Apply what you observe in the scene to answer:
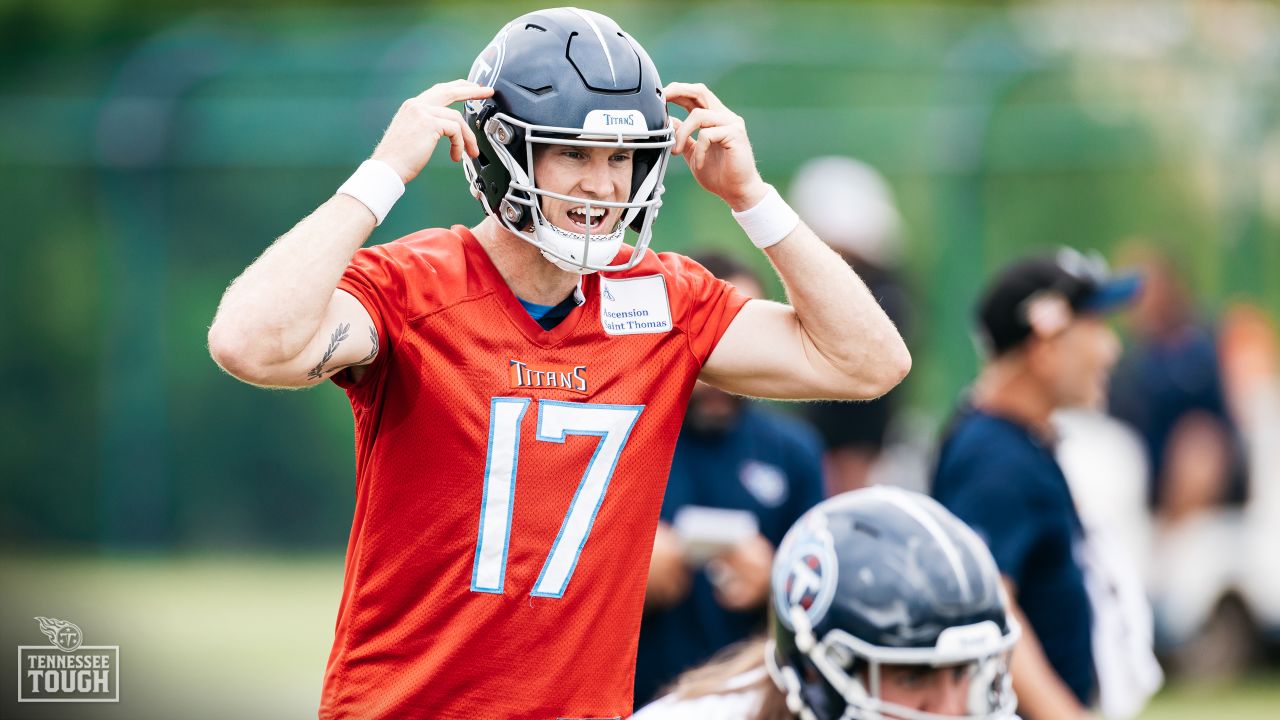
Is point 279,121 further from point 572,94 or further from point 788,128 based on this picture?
point 572,94

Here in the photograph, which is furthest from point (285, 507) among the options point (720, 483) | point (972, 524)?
point (972, 524)

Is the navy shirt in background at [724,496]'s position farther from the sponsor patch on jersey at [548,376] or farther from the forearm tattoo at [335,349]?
the forearm tattoo at [335,349]

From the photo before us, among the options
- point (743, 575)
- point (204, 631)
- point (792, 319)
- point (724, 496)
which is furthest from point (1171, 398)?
point (792, 319)

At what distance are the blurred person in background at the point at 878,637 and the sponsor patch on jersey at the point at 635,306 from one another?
62cm

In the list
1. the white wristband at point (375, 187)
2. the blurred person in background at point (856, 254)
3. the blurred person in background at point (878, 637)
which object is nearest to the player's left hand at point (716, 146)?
the white wristband at point (375, 187)

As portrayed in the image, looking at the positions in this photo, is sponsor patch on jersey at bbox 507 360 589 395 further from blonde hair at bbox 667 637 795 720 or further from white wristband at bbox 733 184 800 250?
blonde hair at bbox 667 637 795 720

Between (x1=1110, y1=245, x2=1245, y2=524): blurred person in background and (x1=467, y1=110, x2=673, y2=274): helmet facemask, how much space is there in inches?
282

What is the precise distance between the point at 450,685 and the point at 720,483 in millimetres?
2654

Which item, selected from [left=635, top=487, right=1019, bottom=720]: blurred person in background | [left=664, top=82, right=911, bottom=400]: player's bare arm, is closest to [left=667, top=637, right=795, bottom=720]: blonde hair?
[left=635, top=487, right=1019, bottom=720]: blurred person in background

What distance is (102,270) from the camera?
1374cm

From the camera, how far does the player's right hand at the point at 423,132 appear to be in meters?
3.64

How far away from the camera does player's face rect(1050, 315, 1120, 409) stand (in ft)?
18.5

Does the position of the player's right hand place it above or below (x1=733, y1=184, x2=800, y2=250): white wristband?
above

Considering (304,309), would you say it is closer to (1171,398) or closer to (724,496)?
(724,496)
